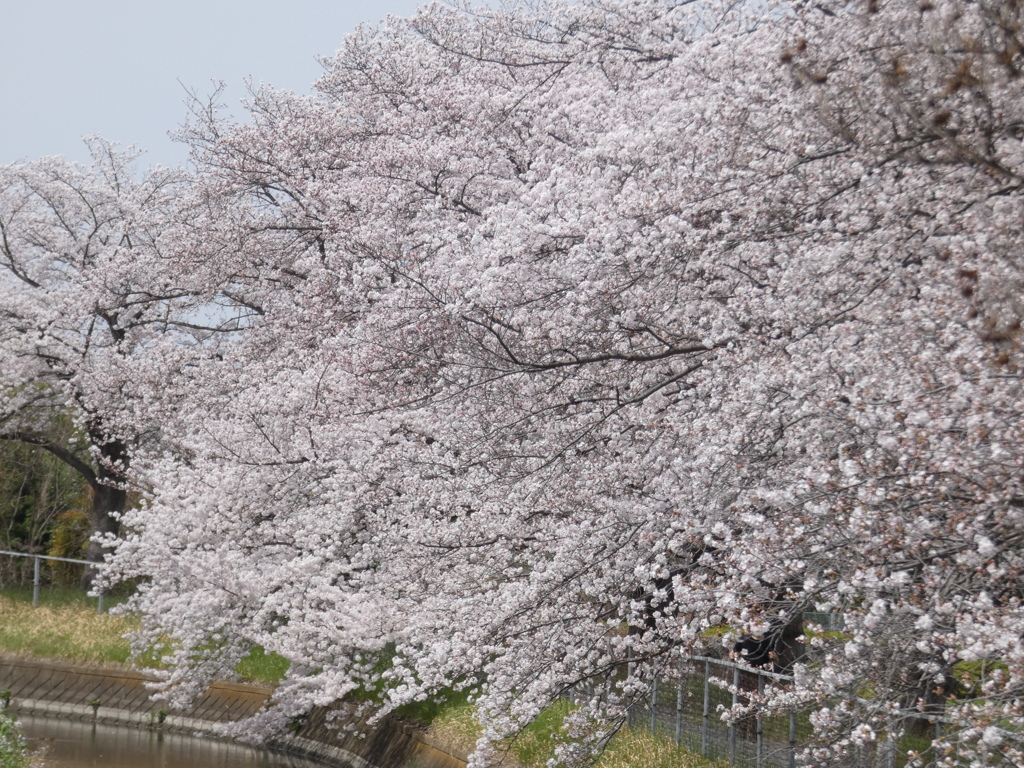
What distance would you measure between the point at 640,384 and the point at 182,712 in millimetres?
12143

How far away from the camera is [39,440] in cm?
2072

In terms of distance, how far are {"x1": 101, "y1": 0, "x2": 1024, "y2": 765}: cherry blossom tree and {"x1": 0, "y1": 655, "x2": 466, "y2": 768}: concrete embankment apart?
90cm

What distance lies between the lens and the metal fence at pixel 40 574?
21.2 meters

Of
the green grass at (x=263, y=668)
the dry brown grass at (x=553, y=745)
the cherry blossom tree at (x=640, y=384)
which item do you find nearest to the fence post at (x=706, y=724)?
the dry brown grass at (x=553, y=745)

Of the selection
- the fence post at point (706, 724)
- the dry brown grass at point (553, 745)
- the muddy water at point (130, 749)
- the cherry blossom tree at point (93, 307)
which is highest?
the cherry blossom tree at point (93, 307)

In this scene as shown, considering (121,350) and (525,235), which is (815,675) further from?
(121,350)

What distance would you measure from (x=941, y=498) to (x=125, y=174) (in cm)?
2173

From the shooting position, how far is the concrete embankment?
13.1 metres

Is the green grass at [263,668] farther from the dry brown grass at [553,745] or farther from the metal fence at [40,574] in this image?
the metal fence at [40,574]

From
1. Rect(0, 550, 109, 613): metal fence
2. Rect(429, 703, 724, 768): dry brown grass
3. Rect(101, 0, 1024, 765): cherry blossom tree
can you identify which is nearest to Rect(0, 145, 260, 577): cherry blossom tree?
Rect(0, 550, 109, 613): metal fence

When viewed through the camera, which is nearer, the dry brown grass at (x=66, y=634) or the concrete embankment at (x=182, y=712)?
the concrete embankment at (x=182, y=712)

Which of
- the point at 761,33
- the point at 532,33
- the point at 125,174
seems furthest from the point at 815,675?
the point at 125,174

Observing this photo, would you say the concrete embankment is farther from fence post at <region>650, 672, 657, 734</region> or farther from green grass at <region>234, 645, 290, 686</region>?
fence post at <region>650, 672, 657, 734</region>

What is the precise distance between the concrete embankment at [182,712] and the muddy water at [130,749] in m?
0.23
